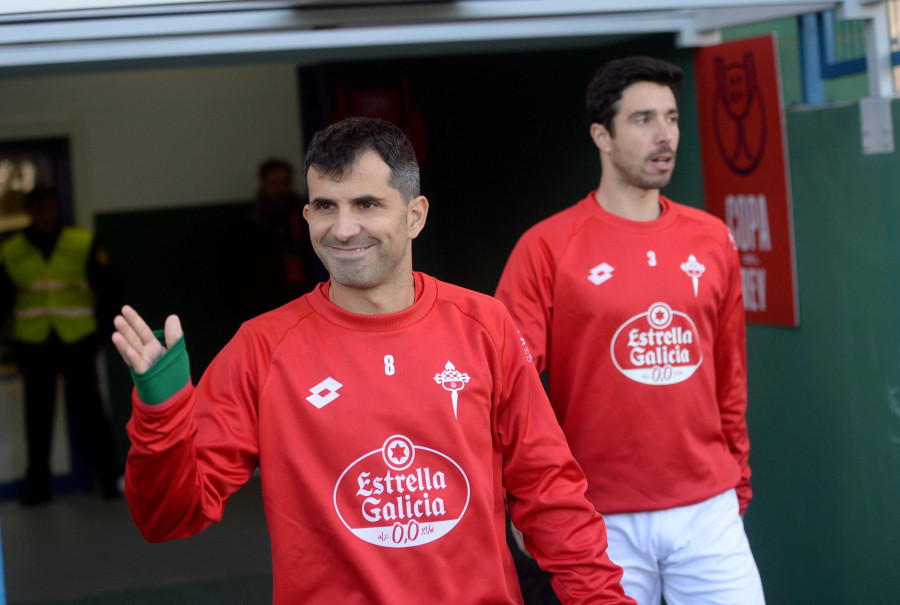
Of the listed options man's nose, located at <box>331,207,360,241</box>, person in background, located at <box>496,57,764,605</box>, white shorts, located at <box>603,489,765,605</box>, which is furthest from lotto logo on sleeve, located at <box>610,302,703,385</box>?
man's nose, located at <box>331,207,360,241</box>

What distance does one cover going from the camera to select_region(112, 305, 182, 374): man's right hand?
67.7 inches

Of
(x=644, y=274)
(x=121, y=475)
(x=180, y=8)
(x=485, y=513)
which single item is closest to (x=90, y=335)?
(x=121, y=475)

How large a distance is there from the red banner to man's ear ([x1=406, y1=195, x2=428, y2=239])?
1.81 metres

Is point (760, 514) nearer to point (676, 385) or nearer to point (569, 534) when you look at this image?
point (676, 385)

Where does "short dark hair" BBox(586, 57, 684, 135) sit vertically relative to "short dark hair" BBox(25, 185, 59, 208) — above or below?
below

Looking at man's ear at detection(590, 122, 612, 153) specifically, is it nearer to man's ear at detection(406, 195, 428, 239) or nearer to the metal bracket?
the metal bracket

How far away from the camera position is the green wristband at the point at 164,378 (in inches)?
Result: 67.6

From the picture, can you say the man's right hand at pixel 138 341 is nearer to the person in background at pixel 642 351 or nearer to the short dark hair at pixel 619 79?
the person in background at pixel 642 351

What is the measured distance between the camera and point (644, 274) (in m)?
2.86

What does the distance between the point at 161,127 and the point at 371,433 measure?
18.9ft

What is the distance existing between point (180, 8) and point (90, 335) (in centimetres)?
427

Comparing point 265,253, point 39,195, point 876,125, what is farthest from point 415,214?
point 39,195

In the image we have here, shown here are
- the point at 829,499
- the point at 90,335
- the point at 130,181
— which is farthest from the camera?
the point at 130,181

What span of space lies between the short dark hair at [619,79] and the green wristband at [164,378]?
161 centimetres
